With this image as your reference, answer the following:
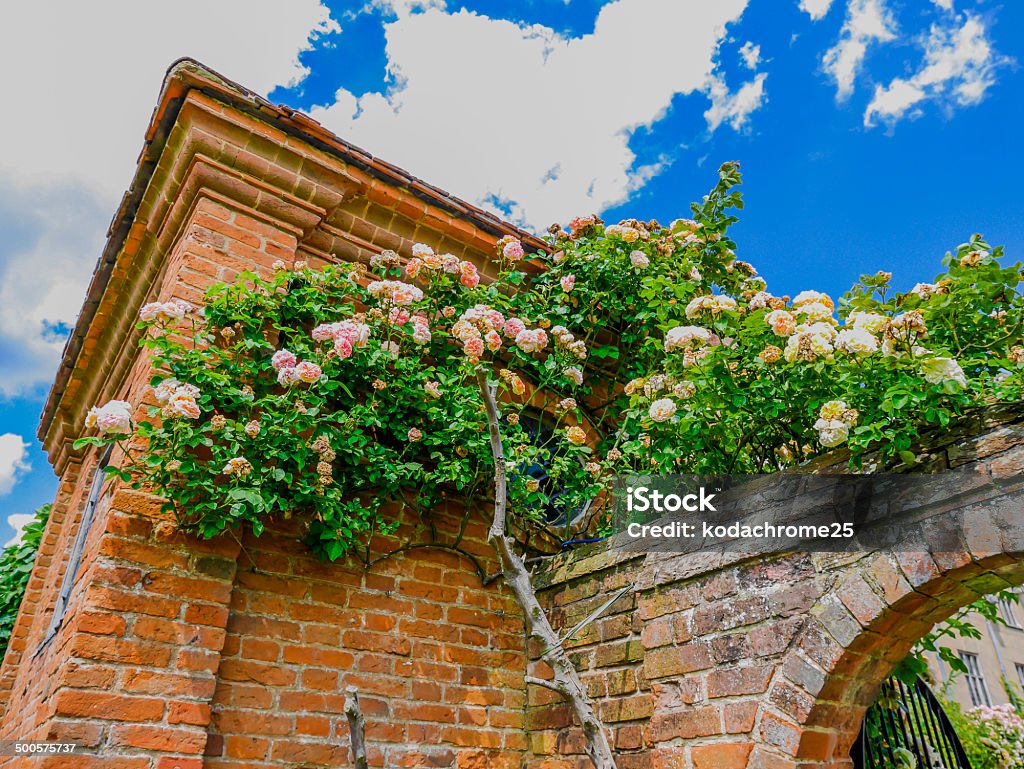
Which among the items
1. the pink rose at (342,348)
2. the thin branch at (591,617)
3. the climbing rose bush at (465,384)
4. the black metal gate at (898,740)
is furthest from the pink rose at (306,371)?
the black metal gate at (898,740)

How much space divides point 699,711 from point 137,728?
216cm

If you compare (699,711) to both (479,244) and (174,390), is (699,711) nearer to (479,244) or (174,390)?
(174,390)

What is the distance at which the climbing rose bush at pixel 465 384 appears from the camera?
268 centimetres

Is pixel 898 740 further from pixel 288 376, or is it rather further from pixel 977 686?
pixel 977 686

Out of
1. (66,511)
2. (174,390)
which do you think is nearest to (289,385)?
(174,390)

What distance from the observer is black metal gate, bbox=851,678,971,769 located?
3.31 metres

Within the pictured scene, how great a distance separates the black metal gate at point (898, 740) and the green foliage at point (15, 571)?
7.18 meters

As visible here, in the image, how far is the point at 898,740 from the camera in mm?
3660

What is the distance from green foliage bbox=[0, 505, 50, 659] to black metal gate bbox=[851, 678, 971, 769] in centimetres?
718

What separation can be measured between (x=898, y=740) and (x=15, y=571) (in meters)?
8.02

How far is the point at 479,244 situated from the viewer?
15.7ft

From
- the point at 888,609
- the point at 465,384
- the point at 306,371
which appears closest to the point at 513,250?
the point at 465,384

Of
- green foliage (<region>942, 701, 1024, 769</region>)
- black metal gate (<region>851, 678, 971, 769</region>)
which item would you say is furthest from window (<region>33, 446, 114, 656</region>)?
green foliage (<region>942, 701, 1024, 769</region>)

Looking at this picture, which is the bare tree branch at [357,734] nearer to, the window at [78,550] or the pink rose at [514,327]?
the pink rose at [514,327]
